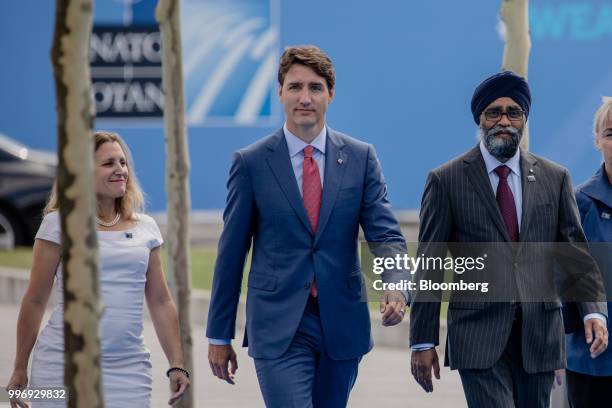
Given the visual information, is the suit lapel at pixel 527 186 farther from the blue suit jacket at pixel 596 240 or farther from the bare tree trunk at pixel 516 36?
the bare tree trunk at pixel 516 36

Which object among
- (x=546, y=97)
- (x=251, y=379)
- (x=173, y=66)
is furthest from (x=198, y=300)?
(x=546, y=97)

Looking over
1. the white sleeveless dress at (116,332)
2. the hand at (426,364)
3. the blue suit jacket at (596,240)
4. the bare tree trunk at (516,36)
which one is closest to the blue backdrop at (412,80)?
the bare tree trunk at (516,36)

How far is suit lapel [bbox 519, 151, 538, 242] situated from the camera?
553 cm

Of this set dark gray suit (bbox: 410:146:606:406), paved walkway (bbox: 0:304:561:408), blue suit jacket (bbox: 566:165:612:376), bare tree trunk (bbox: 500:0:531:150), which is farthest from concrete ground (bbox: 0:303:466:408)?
dark gray suit (bbox: 410:146:606:406)

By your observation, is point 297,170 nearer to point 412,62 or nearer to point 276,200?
point 276,200

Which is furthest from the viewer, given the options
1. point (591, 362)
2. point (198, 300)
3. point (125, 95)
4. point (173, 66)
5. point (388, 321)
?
point (125, 95)

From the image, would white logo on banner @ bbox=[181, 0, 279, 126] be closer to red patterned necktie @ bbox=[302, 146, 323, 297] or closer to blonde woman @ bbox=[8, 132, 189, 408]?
red patterned necktie @ bbox=[302, 146, 323, 297]

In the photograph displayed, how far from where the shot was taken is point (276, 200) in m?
5.64

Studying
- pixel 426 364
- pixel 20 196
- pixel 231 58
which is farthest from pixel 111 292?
pixel 231 58

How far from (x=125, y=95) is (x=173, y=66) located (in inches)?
362

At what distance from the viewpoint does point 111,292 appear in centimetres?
524

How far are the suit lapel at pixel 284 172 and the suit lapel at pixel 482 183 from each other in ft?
2.05

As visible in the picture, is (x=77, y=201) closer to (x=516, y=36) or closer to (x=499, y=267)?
(x=499, y=267)

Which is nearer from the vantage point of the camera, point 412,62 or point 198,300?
point 198,300
